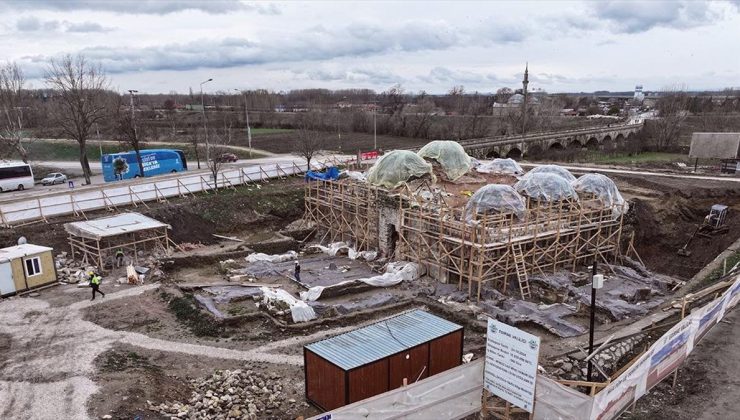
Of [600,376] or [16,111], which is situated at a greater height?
[16,111]

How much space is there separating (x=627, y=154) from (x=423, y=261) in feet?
136

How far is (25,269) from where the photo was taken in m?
18.8

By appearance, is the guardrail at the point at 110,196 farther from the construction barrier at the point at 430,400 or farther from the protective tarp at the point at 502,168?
the construction barrier at the point at 430,400

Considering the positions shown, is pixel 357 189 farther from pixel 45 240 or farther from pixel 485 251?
pixel 45 240

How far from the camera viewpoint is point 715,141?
40.4 meters

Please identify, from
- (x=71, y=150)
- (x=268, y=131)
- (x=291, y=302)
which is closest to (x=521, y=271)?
(x=291, y=302)

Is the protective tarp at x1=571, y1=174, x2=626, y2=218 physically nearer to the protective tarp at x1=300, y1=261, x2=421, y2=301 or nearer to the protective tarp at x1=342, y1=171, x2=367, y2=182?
the protective tarp at x1=300, y1=261, x2=421, y2=301

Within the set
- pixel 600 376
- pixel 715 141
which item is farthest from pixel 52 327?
pixel 715 141

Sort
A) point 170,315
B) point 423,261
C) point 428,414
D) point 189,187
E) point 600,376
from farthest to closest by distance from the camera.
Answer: point 189,187
point 423,261
point 170,315
point 600,376
point 428,414

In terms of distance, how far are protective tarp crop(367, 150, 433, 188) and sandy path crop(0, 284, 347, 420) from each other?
9.65m

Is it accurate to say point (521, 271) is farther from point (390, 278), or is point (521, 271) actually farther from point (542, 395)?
point (542, 395)

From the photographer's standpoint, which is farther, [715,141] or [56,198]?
[715,141]

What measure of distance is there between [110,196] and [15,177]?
11.6 m

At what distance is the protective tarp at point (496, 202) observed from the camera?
67.2 feet
